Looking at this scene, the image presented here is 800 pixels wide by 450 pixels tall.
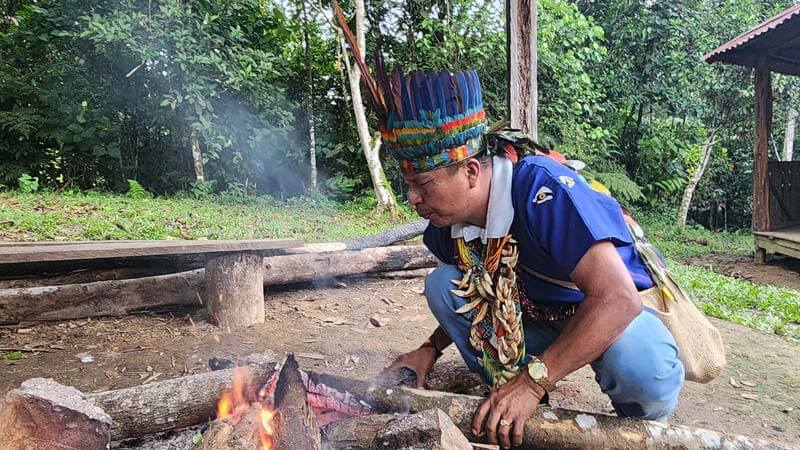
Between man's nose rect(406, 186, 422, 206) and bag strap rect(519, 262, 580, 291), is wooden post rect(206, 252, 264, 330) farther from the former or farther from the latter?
bag strap rect(519, 262, 580, 291)

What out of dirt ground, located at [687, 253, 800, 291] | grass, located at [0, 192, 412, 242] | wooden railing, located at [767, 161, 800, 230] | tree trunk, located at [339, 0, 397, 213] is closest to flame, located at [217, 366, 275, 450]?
grass, located at [0, 192, 412, 242]

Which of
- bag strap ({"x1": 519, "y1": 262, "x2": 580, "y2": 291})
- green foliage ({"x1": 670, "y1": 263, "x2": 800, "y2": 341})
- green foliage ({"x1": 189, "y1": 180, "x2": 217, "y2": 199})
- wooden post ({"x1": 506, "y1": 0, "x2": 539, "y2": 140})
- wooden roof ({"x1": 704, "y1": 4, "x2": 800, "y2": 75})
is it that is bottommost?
green foliage ({"x1": 670, "y1": 263, "x2": 800, "y2": 341})

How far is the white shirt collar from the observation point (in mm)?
1959

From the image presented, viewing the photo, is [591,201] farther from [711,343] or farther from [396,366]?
[396,366]

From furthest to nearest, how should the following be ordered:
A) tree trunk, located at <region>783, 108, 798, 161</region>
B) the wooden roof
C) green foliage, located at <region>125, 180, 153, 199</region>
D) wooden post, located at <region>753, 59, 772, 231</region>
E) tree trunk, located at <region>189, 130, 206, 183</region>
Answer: tree trunk, located at <region>783, 108, 798, 161</region>, tree trunk, located at <region>189, 130, 206, 183</region>, green foliage, located at <region>125, 180, 153, 199</region>, wooden post, located at <region>753, 59, 772, 231</region>, the wooden roof

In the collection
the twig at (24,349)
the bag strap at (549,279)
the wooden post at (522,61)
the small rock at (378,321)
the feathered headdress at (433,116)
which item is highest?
the wooden post at (522,61)

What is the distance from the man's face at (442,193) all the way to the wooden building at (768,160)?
828cm

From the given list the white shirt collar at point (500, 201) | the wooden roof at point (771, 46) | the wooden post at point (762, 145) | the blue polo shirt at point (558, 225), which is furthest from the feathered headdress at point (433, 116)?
the wooden post at point (762, 145)

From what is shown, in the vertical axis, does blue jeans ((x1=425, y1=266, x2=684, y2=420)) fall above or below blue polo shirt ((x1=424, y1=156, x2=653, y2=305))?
below

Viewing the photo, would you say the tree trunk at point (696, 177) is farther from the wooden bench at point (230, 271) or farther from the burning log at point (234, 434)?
the burning log at point (234, 434)

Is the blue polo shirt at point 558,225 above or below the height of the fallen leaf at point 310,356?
above

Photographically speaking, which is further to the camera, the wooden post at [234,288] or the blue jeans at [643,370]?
the wooden post at [234,288]

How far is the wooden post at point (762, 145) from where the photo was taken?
8.98m

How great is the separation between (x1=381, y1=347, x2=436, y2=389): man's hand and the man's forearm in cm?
69
